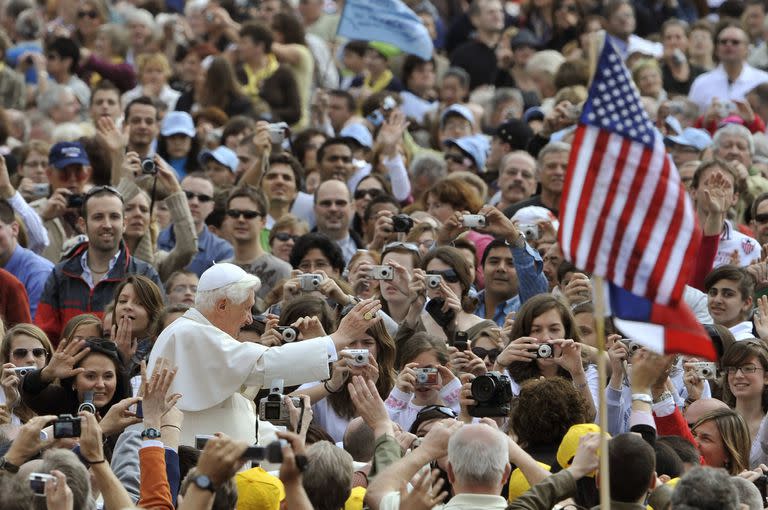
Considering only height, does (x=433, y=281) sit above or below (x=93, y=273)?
above

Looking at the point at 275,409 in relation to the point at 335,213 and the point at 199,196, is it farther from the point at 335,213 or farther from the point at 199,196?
the point at 199,196

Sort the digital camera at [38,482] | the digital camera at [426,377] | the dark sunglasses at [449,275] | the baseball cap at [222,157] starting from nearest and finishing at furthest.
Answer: the digital camera at [38,482]
the digital camera at [426,377]
the dark sunglasses at [449,275]
the baseball cap at [222,157]

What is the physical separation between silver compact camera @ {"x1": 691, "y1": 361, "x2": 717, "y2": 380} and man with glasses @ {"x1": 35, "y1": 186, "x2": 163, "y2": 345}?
3.65m

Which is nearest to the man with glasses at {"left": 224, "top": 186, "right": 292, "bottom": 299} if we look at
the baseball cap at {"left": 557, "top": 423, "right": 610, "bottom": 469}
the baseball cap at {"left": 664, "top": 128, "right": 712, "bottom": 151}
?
the baseball cap at {"left": 664, "top": 128, "right": 712, "bottom": 151}

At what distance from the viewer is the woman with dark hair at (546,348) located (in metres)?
10.2

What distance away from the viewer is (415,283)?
11570 mm

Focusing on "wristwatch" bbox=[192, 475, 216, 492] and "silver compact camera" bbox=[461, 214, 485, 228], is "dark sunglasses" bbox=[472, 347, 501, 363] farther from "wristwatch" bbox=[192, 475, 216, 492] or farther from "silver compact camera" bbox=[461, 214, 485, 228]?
"wristwatch" bbox=[192, 475, 216, 492]

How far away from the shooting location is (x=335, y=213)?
14.0 metres

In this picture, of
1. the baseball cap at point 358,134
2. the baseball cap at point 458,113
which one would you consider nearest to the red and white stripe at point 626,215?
the baseball cap at point 358,134

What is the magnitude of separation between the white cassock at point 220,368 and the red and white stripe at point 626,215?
2.30 m

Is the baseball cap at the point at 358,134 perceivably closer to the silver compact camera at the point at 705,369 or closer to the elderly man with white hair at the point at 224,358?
the silver compact camera at the point at 705,369

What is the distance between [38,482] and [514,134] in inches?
350

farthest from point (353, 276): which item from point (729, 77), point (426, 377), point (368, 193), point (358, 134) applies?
point (729, 77)

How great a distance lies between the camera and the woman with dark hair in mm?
10188
